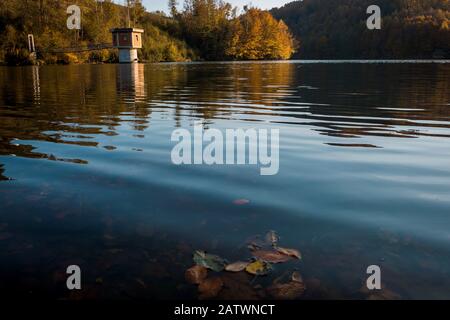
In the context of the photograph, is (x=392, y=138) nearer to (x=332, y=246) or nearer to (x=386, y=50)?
(x=332, y=246)

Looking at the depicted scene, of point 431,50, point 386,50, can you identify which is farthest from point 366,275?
point 386,50

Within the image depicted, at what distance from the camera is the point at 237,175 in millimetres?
5539

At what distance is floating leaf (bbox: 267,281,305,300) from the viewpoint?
110 inches

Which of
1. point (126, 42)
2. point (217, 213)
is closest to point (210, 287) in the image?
point (217, 213)

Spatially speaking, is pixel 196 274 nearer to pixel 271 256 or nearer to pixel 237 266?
pixel 237 266

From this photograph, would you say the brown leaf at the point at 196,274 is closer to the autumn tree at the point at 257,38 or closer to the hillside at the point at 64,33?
the hillside at the point at 64,33

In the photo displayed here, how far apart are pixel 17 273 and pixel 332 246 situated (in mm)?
2571

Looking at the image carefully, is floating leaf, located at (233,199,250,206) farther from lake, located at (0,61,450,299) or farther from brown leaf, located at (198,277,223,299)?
brown leaf, located at (198,277,223,299)

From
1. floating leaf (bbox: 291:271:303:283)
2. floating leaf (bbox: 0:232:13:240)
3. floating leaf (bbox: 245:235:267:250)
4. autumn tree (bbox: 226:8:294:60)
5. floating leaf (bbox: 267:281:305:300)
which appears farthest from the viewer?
autumn tree (bbox: 226:8:294:60)

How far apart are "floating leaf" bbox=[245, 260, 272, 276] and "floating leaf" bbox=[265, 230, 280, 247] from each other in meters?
0.32

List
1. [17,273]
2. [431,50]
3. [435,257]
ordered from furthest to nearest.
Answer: [431,50] → [435,257] → [17,273]

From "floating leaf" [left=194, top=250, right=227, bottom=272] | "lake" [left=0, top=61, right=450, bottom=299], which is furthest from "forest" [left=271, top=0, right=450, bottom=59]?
"floating leaf" [left=194, top=250, right=227, bottom=272]

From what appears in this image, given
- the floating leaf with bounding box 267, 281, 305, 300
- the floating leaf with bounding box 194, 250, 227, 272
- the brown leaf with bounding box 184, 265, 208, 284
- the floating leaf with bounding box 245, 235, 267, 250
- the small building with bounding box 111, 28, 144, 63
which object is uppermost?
the small building with bounding box 111, 28, 144, 63

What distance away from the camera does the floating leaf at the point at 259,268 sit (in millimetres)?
3096
